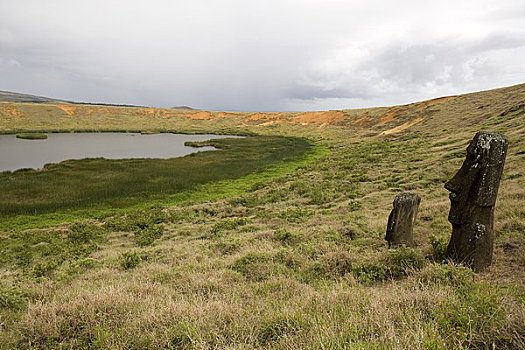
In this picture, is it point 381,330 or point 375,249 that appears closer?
point 381,330

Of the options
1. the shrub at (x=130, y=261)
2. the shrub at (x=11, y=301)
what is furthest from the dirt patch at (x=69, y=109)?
the shrub at (x=11, y=301)

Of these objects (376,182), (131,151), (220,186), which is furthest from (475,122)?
(131,151)

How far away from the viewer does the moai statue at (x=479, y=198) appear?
780cm

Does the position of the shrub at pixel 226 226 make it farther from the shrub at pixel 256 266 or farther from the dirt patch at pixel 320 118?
the dirt patch at pixel 320 118

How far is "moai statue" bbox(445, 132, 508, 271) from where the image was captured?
307 inches

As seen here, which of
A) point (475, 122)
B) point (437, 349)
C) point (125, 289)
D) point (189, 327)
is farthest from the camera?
point (475, 122)

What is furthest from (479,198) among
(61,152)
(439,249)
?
(61,152)

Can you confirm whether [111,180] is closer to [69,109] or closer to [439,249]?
Answer: [439,249]

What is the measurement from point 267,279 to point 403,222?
427 cm

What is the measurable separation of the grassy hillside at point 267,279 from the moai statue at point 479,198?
556mm

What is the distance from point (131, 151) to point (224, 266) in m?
50.1

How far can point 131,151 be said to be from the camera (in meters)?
55.3

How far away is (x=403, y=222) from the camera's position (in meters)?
9.91

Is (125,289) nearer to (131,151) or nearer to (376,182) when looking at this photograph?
(376,182)
